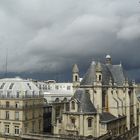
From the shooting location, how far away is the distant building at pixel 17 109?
77.1 m

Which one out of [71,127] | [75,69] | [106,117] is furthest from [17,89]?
[106,117]

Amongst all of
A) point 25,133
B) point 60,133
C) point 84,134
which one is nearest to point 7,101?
point 25,133

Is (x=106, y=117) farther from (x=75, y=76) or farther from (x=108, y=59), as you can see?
(x=108, y=59)

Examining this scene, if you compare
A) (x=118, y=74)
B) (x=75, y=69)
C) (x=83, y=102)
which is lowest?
(x=83, y=102)

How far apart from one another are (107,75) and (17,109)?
84.7 ft

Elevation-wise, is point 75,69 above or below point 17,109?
above

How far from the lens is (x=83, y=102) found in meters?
77.4

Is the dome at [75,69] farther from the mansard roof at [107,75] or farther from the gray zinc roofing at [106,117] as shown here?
the gray zinc roofing at [106,117]

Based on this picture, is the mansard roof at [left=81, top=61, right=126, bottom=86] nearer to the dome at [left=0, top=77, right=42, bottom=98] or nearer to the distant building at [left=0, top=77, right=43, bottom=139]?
the dome at [left=0, top=77, right=42, bottom=98]

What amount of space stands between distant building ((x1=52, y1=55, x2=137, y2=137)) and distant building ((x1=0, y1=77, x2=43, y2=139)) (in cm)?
640

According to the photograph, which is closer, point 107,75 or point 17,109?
point 17,109

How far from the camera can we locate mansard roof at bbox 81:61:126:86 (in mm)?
83312

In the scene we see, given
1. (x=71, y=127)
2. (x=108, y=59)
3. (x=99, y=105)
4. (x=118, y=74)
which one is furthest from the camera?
(x=108, y=59)

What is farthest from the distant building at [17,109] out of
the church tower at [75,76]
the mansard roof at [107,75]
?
the mansard roof at [107,75]
